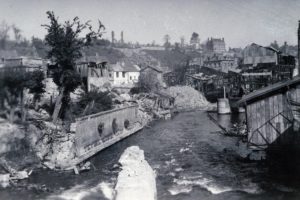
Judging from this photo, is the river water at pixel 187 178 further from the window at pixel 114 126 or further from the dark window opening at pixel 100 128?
the window at pixel 114 126

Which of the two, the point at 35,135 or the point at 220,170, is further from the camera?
the point at 35,135

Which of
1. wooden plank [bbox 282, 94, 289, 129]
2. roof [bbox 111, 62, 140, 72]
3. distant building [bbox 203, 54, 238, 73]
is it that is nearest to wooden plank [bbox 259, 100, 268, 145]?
wooden plank [bbox 282, 94, 289, 129]

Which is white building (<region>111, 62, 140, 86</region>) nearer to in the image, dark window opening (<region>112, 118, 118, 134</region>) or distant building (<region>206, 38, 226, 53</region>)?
dark window opening (<region>112, 118, 118, 134</region>)

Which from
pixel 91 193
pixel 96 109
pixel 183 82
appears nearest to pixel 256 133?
pixel 91 193

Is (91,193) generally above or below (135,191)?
below

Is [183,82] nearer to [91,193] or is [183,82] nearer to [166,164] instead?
[166,164]

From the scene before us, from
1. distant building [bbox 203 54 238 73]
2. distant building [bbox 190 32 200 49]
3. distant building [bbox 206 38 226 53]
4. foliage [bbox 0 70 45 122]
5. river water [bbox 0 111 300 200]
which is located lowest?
river water [bbox 0 111 300 200]

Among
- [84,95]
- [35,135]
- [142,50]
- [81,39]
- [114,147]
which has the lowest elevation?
[114,147]
